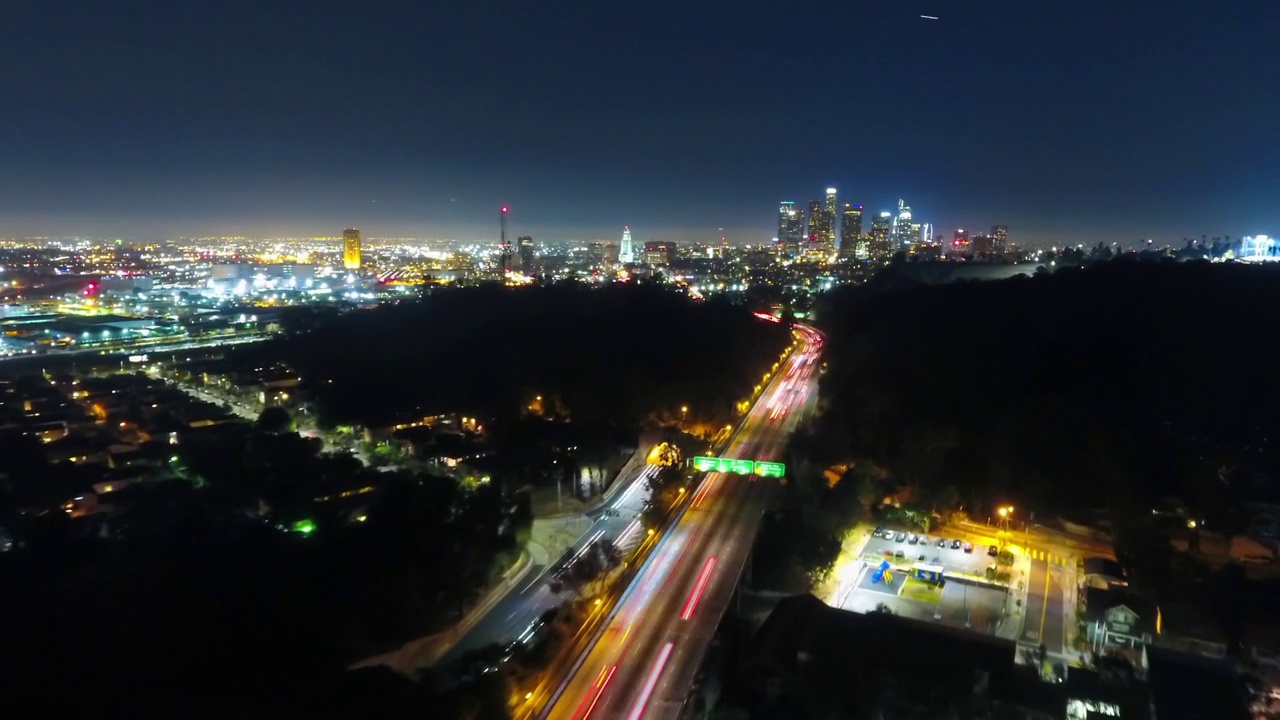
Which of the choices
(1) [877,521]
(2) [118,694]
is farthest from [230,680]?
(1) [877,521]

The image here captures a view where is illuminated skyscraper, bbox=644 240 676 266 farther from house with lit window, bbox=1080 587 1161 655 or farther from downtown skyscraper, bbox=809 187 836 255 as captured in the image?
house with lit window, bbox=1080 587 1161 655

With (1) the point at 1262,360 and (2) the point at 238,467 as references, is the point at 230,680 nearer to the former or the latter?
(2) the point at 238,467

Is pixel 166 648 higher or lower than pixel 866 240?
lower

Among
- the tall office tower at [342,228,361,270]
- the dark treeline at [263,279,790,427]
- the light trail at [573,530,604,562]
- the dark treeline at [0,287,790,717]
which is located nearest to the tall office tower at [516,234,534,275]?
the tall office tower at [342,228,361,270]

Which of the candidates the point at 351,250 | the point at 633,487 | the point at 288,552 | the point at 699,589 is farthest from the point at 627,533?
the point at 351,250

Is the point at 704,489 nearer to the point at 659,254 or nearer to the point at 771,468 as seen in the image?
the point at 771,468

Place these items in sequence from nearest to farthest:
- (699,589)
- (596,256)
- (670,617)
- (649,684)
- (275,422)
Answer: (649,684) < (670,617) < (699,589) < (275,422) < (596,256)

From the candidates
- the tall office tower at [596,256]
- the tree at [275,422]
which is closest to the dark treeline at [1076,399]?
the tree at [275,422]
